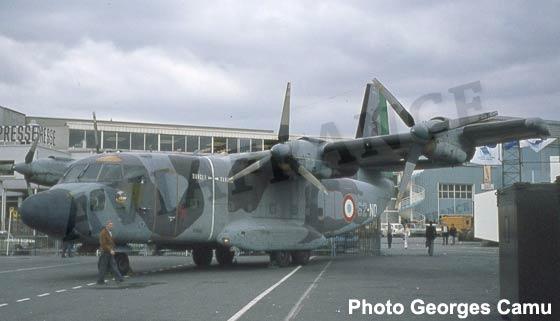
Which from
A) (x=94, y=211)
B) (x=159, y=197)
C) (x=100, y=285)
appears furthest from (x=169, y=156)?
(x=100, y=285)

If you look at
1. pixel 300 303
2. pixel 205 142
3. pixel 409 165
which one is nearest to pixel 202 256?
pixel 409 165

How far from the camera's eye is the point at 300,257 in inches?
968

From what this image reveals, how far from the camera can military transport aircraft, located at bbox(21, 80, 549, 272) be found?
715 inches

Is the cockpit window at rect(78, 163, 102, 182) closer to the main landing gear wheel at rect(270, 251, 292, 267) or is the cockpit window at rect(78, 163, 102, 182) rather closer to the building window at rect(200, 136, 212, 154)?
the main landing gear wheel at rect(270, 251, 292, 267)

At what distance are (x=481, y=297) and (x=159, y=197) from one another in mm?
10458

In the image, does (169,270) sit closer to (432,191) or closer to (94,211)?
(94,211)

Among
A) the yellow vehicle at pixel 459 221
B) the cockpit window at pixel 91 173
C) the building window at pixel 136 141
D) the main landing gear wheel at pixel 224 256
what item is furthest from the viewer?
the yellow vehicle at pixel 459 221

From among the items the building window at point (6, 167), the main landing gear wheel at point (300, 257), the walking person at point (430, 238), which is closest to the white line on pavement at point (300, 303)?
the main landing gear wheel at point (300, 257)

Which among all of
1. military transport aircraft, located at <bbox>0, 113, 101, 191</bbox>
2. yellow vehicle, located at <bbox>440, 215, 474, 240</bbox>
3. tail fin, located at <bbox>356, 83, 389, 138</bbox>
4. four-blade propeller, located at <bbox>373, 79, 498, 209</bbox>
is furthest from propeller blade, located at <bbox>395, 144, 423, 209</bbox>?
yellow vehicle, located at <bbox>440, 215, 474, 240</bbox>

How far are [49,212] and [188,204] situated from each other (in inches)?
194

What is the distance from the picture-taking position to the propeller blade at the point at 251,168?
2228 cm

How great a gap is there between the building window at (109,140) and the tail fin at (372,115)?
99.1 ft

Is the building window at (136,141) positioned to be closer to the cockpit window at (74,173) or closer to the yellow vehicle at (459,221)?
the yellow vehicle at (459,221)

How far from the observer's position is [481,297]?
44.1 ft
